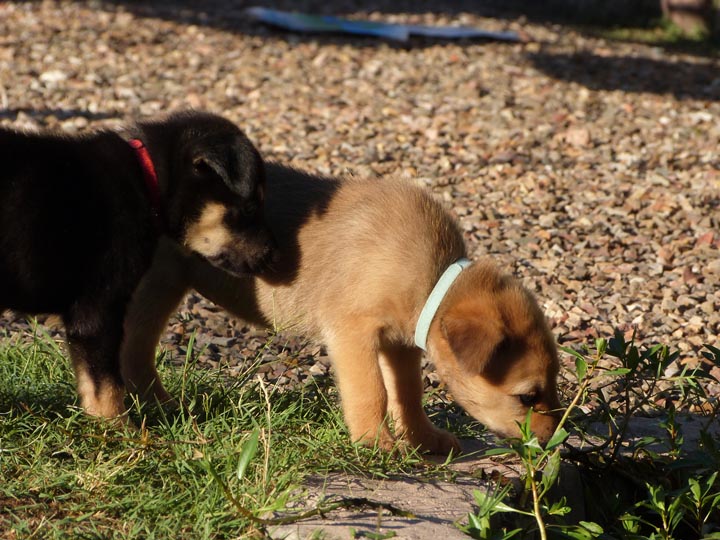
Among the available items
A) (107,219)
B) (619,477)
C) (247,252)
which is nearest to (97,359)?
(107,219)

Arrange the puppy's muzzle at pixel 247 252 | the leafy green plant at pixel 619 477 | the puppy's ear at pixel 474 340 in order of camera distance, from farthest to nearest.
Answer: the puppy's muzzle at pixel 247 252
the puppy's ear at pixel 474 340
the leafy green plant at pixel 619 477

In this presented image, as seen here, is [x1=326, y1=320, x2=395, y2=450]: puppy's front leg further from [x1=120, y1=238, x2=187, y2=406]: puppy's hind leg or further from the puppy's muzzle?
[x1=120, y1=238, x2=187, y2=406]: puppy's hind leg

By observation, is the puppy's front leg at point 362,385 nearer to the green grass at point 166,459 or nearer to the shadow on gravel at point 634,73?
the green grass at point 166,459

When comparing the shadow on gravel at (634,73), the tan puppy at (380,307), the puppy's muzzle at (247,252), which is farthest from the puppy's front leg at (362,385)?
the shadow on gravel at (634,73)

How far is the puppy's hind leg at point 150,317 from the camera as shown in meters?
4.46

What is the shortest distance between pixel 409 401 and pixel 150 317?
1250 mm

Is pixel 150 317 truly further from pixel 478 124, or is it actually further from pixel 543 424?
pixel 478 124

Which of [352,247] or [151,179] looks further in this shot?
[352,247]

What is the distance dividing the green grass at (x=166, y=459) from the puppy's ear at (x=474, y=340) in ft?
1.59

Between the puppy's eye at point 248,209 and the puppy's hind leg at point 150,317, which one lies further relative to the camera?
the puppy's hind leg at point 150,317

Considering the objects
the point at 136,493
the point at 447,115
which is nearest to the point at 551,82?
the point at 447,115

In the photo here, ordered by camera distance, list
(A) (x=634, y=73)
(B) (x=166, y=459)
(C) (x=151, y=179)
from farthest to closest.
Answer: (A) (x=634, y=73) → (C) (x=151, y=179) → (B) (x=166, y=459)

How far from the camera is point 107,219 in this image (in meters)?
3.99

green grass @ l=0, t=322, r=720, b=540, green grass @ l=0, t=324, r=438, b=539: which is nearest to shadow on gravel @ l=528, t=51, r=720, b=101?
green grass @ l=0, t=322, r=720, b=540
